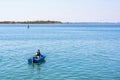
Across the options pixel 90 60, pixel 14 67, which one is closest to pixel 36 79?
pixel 14 67

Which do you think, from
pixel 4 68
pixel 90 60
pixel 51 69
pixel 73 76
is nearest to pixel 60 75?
pixel 73 76

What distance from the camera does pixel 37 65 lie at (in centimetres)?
3800

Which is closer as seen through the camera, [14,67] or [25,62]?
[14,67]

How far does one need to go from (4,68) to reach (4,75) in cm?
416

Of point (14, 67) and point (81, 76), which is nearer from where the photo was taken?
point (81, 76)

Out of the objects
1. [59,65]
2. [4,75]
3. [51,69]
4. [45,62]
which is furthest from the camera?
[45,62]

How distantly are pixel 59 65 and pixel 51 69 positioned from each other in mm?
2765

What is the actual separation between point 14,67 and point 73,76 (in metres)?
9.51

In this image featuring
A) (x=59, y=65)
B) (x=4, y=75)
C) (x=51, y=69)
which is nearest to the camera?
(x=4, y=75)

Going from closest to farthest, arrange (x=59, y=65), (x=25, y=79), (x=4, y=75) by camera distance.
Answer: (x=25, y=79)
(x=4, y=75)
(x=59, y=65)

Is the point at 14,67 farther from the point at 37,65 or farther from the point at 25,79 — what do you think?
the point at 25,79

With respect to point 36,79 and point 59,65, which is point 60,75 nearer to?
point 36,79

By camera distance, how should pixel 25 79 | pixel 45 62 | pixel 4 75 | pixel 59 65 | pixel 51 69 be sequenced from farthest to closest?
pixel 45 62 → pixel 59 65 → pixel 51 69 → pixel 4 75 → pixel 25 79

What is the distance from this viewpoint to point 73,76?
1201 inches
